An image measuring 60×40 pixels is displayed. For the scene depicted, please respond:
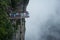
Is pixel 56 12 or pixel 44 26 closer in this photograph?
pixel 44 26

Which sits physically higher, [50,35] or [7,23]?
[7,23]

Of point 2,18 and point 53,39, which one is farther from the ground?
point 2,18

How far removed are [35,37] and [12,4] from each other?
29700 mm

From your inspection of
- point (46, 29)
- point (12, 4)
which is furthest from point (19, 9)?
point (46, 29)

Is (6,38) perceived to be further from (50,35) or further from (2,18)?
(50,35)

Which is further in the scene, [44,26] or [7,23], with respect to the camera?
[44,26]

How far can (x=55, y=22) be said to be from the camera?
55.4 metres

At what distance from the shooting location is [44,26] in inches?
2125

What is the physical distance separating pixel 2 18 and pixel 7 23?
12.1 inches

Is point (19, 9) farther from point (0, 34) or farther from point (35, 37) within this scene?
point (35, 37)

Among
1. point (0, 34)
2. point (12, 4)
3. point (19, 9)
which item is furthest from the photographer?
point (19, 9)

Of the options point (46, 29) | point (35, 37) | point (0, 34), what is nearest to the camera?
point (0, 34)

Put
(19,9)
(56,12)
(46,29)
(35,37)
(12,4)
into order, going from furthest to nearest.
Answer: (56,12), (46,29), (35,37), (19,9), (12,4)

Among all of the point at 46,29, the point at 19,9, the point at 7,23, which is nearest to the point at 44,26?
the point at 46,29
